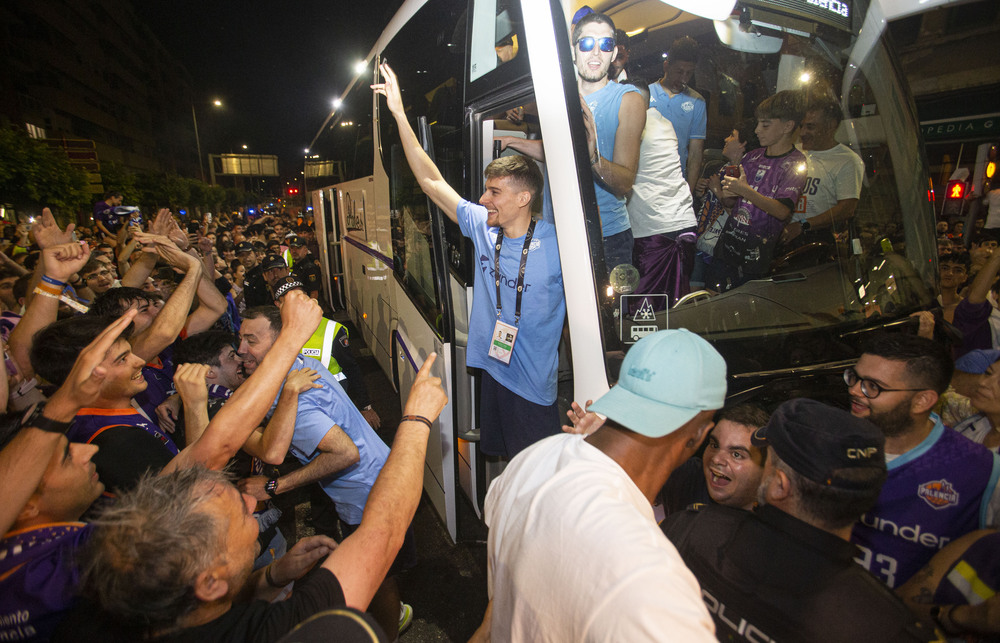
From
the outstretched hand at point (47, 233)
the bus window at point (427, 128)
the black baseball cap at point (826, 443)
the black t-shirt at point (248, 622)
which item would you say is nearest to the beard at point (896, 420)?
the black baseball cap at point (826, 443)

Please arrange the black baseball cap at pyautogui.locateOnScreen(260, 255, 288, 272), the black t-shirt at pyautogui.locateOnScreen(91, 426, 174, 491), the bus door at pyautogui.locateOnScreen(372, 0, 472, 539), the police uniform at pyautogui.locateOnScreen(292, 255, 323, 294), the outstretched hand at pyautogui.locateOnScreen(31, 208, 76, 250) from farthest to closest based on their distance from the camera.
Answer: the police uniform at pyautogui.locateOnScreen(292, 255, 323, 294) < the black baseball cap at pyautogui.locateOnScreen(260, 255, 288, 272) < the outstretched hand at pyautogui.locateOnScreen(31, 208, 76, 250) < the bus door at pyautogui.locateOnScreen(372, 0, 472, 539) < the black t-shirt at pyautogui.locateOnScreen(91, 426, 174, 491)

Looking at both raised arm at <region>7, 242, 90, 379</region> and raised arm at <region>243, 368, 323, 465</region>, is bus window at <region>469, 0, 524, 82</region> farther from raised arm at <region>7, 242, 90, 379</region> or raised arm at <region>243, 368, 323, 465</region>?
raised arm at <region>7, 242, 90, 379</region>

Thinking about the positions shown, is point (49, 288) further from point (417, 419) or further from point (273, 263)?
point (273, 263)

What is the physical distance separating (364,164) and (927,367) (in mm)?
5394

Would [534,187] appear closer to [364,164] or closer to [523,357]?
[523,357]

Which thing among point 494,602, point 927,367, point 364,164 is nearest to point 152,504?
point 494,602

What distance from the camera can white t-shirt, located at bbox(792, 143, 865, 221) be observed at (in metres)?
2.56

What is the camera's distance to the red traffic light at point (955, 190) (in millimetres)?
8195

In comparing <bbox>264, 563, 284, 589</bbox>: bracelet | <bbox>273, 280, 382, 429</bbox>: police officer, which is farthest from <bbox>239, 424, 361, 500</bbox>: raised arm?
<bbox>273, 280, 382, 429</bbox>: police officer

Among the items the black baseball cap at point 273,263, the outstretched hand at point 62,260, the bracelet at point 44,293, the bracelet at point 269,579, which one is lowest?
the bracelet at point 269,579

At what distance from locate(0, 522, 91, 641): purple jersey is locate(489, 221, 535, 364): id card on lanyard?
1783mm

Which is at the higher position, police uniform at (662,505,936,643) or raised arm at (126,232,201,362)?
raised arm at (126,232,201,362)

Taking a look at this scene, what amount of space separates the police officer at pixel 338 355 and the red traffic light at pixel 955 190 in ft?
32.7

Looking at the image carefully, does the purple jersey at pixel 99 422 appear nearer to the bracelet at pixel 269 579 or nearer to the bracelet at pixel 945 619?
the bracelet at pixel 269 579
